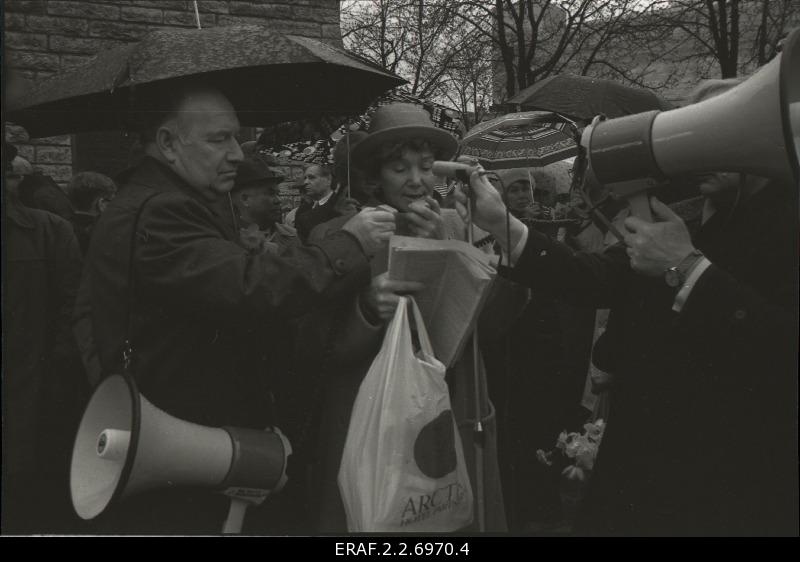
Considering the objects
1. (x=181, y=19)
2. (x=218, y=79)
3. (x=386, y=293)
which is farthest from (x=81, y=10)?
(x=386, y=293)

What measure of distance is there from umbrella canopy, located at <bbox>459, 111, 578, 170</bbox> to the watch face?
2364mm

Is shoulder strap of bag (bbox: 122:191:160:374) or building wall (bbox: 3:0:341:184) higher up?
building wall (bbox: 3:0:341:184)

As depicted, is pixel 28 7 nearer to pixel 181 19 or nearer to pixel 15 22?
pixel 15 22

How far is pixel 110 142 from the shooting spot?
3.81 metres

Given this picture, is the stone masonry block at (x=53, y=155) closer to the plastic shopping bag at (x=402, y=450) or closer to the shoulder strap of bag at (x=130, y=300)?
the shoulder strap of bag at (x=130, y=300)

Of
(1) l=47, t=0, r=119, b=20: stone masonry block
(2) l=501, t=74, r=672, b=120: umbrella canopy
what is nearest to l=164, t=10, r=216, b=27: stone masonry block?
(1) l=47, t=0, r=119, b=20: stone masonry block

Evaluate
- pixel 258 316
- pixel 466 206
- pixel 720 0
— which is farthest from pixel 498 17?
pixel 258 316

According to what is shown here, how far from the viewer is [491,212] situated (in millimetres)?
2305

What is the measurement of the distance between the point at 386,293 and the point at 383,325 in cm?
10

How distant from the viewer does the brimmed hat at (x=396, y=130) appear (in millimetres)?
2697

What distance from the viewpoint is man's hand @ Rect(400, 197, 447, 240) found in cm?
239

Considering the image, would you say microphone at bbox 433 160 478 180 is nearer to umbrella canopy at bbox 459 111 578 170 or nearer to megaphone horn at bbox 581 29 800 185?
megaphone horn at bbox 581 29 800 185

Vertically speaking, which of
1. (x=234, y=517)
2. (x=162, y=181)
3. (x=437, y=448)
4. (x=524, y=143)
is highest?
(x=524, y=143)
